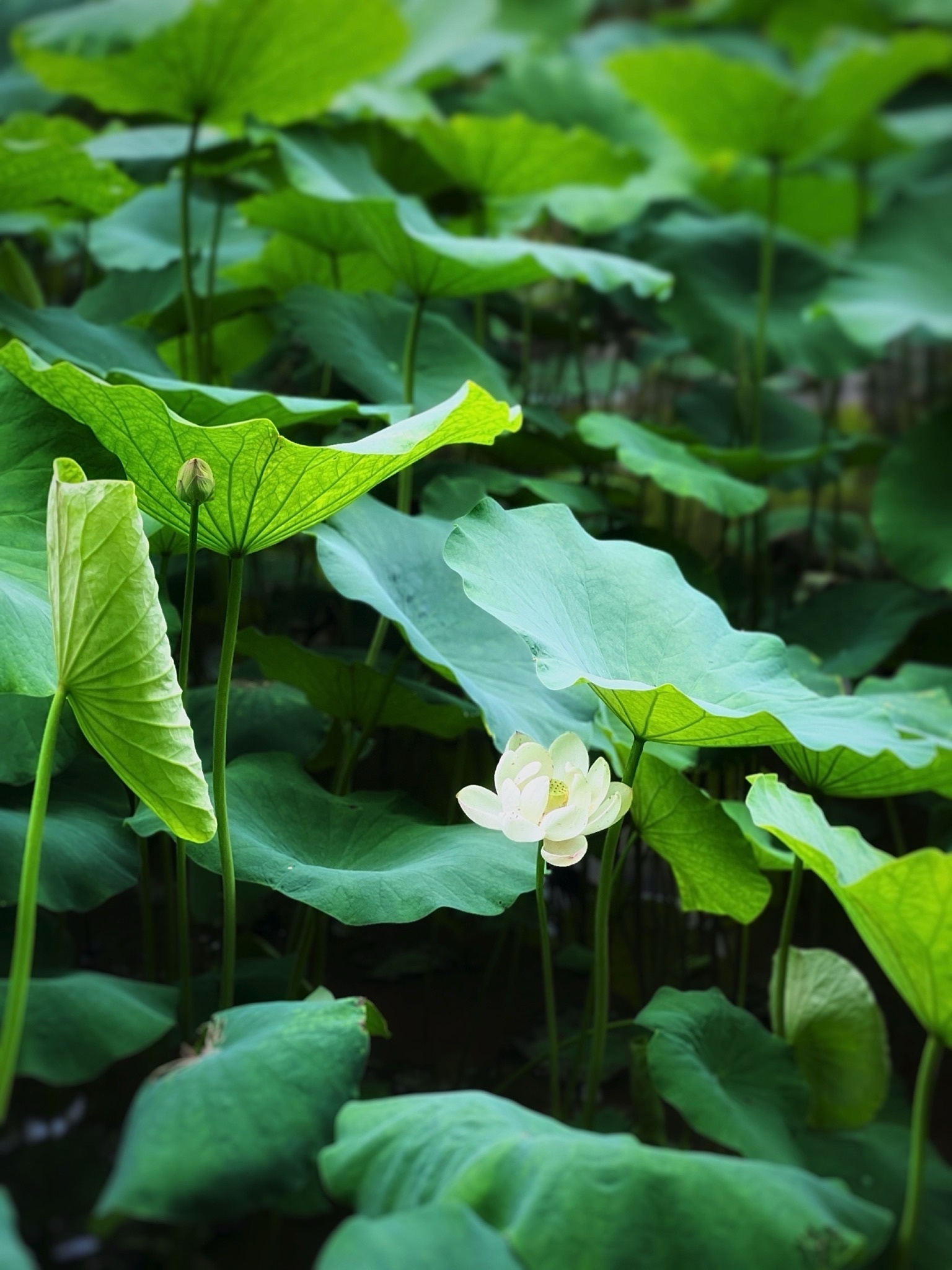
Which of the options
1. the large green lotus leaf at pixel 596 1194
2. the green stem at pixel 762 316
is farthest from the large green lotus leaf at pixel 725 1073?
the green stem at pixel 762 316

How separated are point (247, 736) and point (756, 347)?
111 centimetres

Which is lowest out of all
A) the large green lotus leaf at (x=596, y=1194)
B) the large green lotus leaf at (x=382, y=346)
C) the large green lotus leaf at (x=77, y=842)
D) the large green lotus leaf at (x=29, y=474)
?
the large green lotus leaf at (x=596, y=1194)

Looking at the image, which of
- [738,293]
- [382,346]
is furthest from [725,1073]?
[738,293]

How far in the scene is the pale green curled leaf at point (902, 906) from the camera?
0.57 meters

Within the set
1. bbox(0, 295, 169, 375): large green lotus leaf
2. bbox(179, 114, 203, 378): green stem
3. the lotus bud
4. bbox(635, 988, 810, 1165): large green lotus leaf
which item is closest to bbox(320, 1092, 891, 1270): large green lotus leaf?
bbox(635, 988, 810, 1165): large green lotus leaf

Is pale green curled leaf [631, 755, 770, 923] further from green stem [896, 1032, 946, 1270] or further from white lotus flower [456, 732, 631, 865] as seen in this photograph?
green stem [896, 1032, 946, 1270]

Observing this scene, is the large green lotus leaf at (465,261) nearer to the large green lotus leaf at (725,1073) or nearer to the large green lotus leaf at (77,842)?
the large green lotus leaf at (77,842)

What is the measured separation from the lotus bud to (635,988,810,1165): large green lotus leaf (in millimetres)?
434

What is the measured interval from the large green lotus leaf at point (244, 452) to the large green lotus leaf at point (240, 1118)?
30cm

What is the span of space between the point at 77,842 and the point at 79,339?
1.95 feet

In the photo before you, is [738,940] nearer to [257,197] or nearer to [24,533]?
[24,533]

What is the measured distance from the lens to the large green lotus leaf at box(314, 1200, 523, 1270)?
488 millimetres

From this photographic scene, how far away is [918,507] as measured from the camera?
1.68 m

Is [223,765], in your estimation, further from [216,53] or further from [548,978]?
[216,53]
